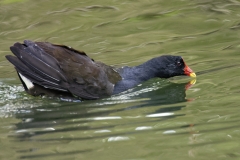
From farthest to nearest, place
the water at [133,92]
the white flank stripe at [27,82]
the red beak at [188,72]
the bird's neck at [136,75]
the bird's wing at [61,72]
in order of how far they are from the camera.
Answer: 1. the red beak at [188,72]
2. the bird's neck at [136,75]
3. the white flank stripe at [27,82]
4. the bird's wing at [61,72]
5. the water at [133,92]

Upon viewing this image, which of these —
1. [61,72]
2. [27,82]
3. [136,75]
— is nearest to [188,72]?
[136,75]

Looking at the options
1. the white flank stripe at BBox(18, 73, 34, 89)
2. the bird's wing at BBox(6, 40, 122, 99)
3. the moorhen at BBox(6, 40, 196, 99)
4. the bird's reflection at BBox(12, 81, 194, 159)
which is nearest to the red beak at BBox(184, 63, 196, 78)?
the bird's reflection at BBox(12, 81, 194, 159)

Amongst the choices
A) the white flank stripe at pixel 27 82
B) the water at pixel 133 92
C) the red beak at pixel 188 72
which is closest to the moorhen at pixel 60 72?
the white flank stripe at pixel 27 82

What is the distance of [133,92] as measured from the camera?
7.36 metres

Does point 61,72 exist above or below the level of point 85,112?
above

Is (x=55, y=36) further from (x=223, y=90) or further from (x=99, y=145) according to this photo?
(x=99, y=145)

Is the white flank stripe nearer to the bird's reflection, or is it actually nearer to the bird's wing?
the bird's wing

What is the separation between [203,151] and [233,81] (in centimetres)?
263

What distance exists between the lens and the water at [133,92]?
5.08 meters

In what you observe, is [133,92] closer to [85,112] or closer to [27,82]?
[85,112]

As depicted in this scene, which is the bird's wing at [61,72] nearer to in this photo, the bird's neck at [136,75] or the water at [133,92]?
the water at [133,92]

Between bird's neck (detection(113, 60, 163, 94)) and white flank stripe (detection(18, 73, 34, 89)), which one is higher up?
white flank stripe (detection(18, 73, 34, 89))

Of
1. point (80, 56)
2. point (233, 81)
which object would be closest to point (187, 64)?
point (233, 81)

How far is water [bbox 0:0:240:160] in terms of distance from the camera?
16.7 ft
